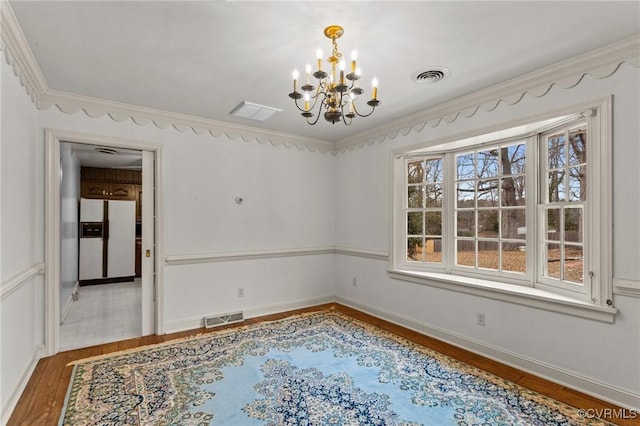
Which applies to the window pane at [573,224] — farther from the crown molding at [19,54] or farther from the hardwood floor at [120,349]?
the crown molding at [19,54]

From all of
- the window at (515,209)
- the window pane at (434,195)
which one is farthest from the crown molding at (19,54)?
the window pane at (434,195)

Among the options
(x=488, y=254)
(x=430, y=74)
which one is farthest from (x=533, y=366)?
(x=430, y=74)

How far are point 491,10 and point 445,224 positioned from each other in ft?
7.58

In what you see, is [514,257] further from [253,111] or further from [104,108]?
[104,108]

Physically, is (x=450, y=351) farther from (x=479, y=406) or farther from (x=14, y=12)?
(x=14, y=12)

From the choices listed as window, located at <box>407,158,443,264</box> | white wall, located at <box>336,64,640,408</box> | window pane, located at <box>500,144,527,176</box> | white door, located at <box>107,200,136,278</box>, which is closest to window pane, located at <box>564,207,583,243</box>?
white wall, located at <box>336,64,640,408</box>

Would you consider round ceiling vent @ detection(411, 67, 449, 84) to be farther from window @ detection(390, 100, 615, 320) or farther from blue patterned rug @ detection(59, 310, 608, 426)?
blue patterned rug @ detection(59, 310, 608, 426)

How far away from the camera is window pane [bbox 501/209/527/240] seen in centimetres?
313

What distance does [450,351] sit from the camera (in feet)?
10.4

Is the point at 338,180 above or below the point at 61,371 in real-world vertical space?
above

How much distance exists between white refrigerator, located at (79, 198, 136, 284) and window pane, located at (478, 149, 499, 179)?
21.7 feet

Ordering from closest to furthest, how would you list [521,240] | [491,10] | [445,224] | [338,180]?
[491,10] → [521,240] → [445,224] → [338,180]

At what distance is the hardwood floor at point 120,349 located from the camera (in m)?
2.18

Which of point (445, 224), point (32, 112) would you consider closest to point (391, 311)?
point (445, 224)
